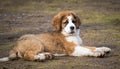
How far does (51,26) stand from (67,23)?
5684mm

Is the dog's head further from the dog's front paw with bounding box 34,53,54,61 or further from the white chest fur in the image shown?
the dog's front paw with bounding box 34,53,54,61

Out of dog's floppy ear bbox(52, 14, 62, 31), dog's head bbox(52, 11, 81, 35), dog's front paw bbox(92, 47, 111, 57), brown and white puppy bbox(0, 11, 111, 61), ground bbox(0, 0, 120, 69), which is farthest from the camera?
dog's floppy ear bbox(52, 14, 62, 31)

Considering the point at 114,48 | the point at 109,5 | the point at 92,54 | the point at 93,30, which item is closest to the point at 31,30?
the point at 93,30

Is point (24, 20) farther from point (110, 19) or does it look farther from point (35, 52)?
point (35, 52)

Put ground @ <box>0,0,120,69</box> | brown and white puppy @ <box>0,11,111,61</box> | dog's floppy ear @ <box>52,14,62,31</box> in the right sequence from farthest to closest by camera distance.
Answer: dog's floppy ear @ <box>52,14,62,31</box>, brown and white puppy @ <box>0,11,111,61</box>, ground @ <box>0,0,120,69</box>

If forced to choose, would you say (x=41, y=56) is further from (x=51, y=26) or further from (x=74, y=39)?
(x=51, y=26)

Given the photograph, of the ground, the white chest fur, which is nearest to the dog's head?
the white chest fur

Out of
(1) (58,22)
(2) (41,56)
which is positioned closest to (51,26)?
(1) (58,22)

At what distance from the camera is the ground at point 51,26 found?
9.36 meters

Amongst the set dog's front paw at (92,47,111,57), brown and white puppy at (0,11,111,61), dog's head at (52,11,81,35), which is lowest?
dog's front paw at (92,47,111,57)

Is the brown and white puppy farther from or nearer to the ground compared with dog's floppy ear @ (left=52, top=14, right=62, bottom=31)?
nearer to the ground

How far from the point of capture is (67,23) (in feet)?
33.0

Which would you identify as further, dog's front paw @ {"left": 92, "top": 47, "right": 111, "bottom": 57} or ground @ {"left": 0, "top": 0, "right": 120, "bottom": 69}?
dog's front paw @ {"left": 92, "top": 47, "right": 111, "bottom": 57}

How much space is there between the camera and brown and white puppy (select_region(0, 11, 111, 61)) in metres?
9.52
